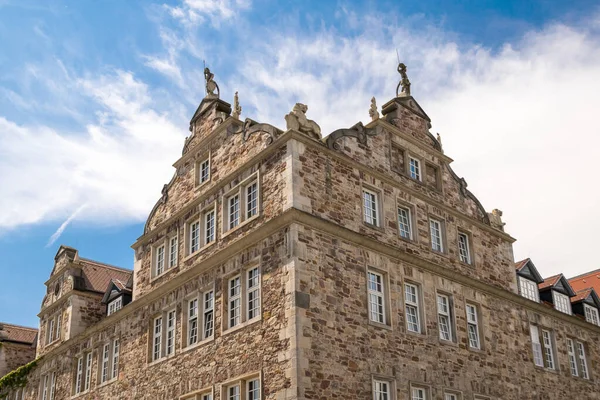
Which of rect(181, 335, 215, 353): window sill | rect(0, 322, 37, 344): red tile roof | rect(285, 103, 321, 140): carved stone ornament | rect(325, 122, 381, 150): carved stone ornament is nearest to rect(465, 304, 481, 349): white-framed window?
rect(325, 122, 381, 150): carved stone ornament

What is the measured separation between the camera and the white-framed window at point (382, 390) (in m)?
18.9

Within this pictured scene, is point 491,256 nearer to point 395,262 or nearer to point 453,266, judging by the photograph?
point 453,266

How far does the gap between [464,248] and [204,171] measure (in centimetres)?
949

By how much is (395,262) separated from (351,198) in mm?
2353

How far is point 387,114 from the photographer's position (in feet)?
80.7

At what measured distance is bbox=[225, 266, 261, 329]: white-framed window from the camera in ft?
64.3

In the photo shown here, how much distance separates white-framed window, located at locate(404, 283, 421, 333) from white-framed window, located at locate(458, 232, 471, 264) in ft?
11.1

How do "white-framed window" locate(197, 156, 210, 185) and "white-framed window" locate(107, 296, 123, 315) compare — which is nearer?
"white-framed window" locate(197, 156, 210, 185)

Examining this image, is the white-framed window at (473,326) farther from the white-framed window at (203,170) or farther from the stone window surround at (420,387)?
the white-framed window at (203,170)

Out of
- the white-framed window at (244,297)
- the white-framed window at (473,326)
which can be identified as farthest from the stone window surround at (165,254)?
the white-framed window at (473,326)

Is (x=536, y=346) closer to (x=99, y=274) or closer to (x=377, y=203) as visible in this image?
(x=377, y=203)

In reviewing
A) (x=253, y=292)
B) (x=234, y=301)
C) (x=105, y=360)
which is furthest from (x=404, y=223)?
(x=105, y=360)

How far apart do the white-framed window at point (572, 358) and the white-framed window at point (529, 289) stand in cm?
219

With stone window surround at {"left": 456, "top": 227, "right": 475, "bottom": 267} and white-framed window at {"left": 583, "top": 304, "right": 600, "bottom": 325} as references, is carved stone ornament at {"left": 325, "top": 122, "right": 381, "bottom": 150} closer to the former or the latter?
stone window surround at {"left": 456, "top": 227, "right": 475, "bottom": 267}
